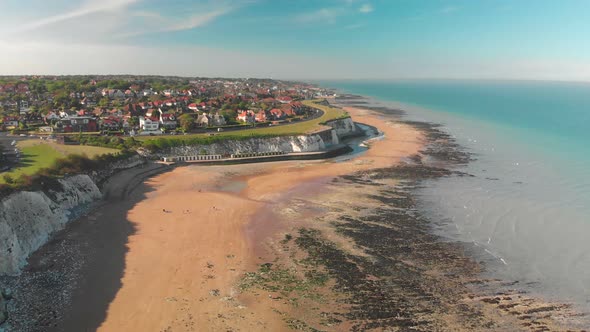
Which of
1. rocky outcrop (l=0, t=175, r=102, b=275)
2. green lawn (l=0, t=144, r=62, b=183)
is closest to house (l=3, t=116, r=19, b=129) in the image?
green lawn (l=0, t=144, r=62, b=183)

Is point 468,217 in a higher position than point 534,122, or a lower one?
lower

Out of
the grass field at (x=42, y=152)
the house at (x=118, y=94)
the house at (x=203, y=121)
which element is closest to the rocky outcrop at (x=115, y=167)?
the grass field at (x=42, y=152)

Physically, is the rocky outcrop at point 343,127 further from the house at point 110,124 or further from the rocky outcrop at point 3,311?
the rocky outcrop at point 3,311

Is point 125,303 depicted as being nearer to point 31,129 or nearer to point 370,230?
point 370,230

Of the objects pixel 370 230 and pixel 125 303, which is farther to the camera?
pixel 370 230

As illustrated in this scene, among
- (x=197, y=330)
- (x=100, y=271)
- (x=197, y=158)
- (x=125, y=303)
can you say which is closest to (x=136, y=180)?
(x=197, y=158)

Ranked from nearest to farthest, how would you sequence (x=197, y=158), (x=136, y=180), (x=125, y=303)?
1. (x=125, y=303)
2. (x=136, y=180)
3. (x=197, y=158)
